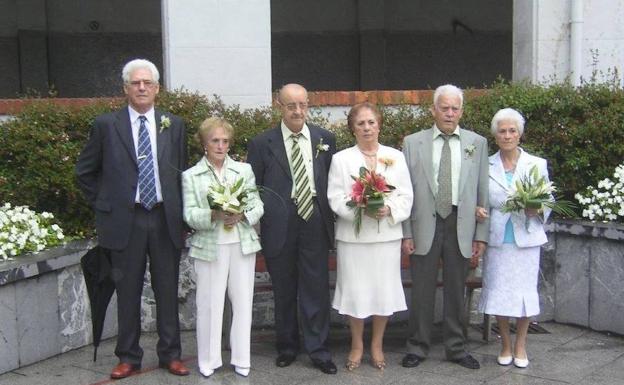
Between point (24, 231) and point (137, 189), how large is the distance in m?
1.38

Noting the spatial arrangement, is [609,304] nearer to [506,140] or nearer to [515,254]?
[515,254]

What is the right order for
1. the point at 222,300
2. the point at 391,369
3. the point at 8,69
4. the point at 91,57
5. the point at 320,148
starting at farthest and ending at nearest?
the point at 91,57
the point at 8,69
the point at 391,369
the point at 320,148
the point at 222,300

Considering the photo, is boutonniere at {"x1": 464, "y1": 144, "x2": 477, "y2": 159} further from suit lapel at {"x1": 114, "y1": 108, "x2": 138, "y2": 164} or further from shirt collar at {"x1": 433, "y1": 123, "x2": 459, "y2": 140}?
suit lapel at {"x1": 114, "y1": 108, "x2": 138, "y2": 164}

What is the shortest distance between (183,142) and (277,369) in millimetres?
1792

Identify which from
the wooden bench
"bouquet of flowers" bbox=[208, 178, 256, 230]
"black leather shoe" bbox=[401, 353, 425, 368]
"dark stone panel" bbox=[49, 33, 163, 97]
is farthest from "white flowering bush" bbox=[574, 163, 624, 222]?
"dark stone panel" bbox=[49, 33, 163, 97]

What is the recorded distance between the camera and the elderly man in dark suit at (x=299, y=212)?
239 inches

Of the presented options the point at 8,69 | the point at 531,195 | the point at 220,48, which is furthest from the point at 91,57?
the point at 531,195

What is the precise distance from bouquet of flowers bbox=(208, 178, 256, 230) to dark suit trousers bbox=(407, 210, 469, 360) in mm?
1347

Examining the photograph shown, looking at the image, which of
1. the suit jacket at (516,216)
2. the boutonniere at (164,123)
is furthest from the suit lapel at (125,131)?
the suit jacket at (516,216)

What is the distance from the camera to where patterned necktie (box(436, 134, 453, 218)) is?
6098mm

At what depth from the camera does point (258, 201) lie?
19.6ft

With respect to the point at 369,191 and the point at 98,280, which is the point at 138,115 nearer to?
the point at 98,280

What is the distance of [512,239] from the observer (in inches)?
243

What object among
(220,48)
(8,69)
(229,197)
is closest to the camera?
(229,197)
